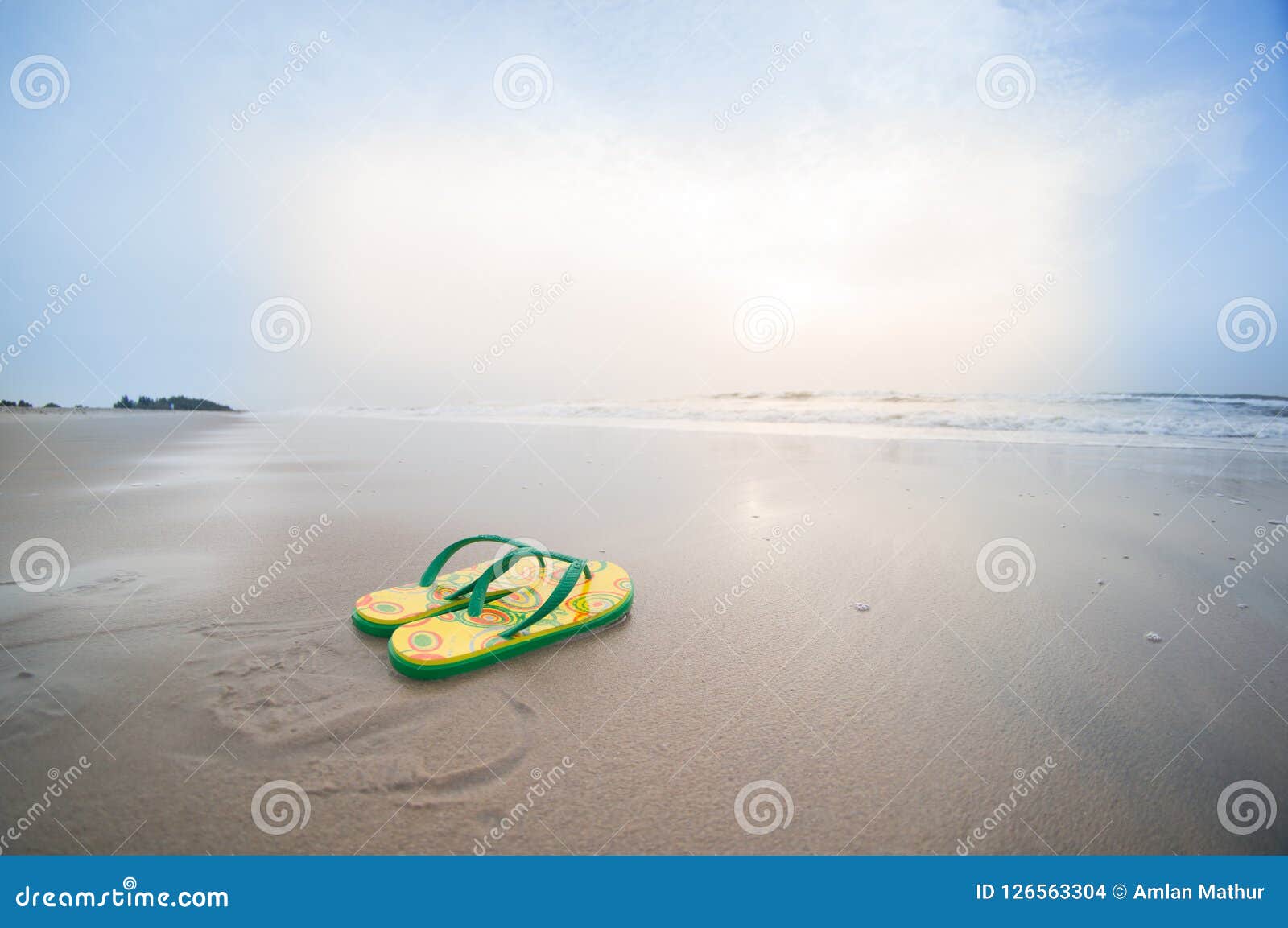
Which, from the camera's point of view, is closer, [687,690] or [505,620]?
[687,690]

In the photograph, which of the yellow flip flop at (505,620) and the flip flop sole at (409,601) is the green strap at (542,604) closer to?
the yellow flip flop at (505,620)

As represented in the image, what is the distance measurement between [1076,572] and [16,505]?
7.99 metres

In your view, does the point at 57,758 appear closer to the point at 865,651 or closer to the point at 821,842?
the point at 821,842

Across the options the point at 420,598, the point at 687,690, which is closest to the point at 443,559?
the point at 420,598

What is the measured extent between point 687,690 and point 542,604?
32.1 inches

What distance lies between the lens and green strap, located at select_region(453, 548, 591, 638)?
88.7 inches

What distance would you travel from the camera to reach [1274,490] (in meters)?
5.15

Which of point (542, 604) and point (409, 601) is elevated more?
point (542, 604)

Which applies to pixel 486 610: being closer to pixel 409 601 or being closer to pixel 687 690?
pixel 409 601

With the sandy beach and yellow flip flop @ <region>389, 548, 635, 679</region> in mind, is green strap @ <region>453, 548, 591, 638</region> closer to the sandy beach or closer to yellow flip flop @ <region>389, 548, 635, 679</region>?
yellow flip flop @ <region>389, 548, 635, 679</region>

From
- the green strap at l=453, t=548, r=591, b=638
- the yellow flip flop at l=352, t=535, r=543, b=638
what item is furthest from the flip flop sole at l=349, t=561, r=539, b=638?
the green strap at l=453, t=548, r=591, b=638

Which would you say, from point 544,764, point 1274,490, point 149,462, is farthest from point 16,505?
point 1274,490

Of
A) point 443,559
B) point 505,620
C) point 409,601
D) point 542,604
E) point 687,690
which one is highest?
point 687,690

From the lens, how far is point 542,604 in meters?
2.45
